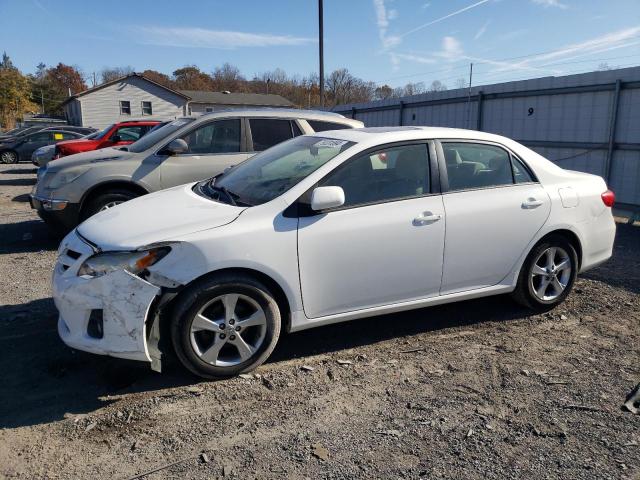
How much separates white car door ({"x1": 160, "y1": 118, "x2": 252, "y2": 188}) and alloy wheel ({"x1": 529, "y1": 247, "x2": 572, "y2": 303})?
4.24 metres

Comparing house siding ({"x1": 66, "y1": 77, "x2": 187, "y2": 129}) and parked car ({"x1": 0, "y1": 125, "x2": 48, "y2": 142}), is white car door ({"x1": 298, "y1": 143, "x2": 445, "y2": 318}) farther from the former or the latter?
house siding ({"x1": 66, "y1": 77, "x2": 187, "y2": 129})

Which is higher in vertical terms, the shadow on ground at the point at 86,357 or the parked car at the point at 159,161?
the parked car at the point at 159,161

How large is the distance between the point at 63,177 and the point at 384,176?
486 centimetres

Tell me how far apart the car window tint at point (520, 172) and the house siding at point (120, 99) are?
4417 centimetres

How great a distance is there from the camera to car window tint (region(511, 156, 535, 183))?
4730 mm

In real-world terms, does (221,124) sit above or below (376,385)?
above

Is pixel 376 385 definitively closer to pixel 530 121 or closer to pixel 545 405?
pixel 545 405

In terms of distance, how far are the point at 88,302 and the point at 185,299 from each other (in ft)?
1.99

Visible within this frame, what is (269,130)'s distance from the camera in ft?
25.1

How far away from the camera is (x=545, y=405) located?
342 cm

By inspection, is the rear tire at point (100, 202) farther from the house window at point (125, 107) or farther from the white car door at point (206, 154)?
the house window at point (125, 107)

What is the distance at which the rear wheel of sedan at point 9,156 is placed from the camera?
23234mm

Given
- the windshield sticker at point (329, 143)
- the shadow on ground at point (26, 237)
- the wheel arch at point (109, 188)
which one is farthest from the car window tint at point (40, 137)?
the windshield sticker at point (329, 143)

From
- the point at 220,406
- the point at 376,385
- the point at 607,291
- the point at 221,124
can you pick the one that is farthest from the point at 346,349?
the point at 221,124
